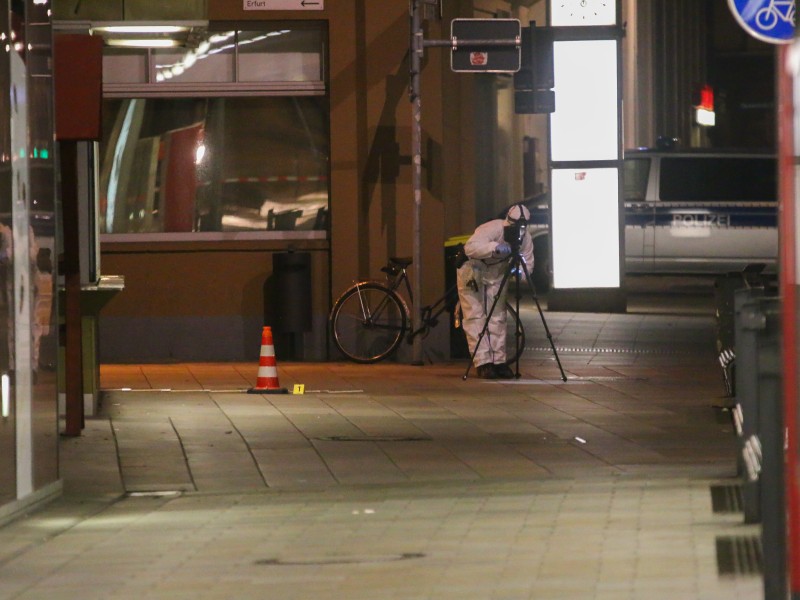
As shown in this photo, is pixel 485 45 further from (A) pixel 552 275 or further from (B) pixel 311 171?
(A) pixel 552 275

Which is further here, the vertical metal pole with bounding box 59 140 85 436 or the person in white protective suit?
the person in white protective suit

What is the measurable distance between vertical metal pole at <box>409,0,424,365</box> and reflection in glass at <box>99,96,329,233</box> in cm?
115

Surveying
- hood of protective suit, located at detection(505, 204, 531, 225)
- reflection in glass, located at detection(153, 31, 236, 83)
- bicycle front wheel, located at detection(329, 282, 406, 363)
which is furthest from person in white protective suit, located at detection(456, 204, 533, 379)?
reflection in glass, located at detection(153, 31, 236, 83)

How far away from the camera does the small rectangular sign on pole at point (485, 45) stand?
15.3 metres

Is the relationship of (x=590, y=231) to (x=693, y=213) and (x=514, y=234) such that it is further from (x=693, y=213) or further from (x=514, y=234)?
(x=514, y=234)

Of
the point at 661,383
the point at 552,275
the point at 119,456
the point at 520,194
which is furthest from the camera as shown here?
the point at 520,194

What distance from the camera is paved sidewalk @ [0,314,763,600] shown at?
627cm

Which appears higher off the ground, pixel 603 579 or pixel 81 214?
pixel 81 214

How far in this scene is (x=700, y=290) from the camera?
23.5 m

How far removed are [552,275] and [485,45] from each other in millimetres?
5940

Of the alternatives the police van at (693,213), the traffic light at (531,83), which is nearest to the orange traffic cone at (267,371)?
the traffic light at (531,83)

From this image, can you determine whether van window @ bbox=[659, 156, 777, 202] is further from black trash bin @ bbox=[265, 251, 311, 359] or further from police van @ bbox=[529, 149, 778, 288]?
black trash bin @ bbox=[265, 251, 311, 359]

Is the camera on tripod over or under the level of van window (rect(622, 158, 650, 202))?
under

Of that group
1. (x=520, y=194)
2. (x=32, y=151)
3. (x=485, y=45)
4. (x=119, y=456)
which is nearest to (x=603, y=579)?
(x=32, y=151)
